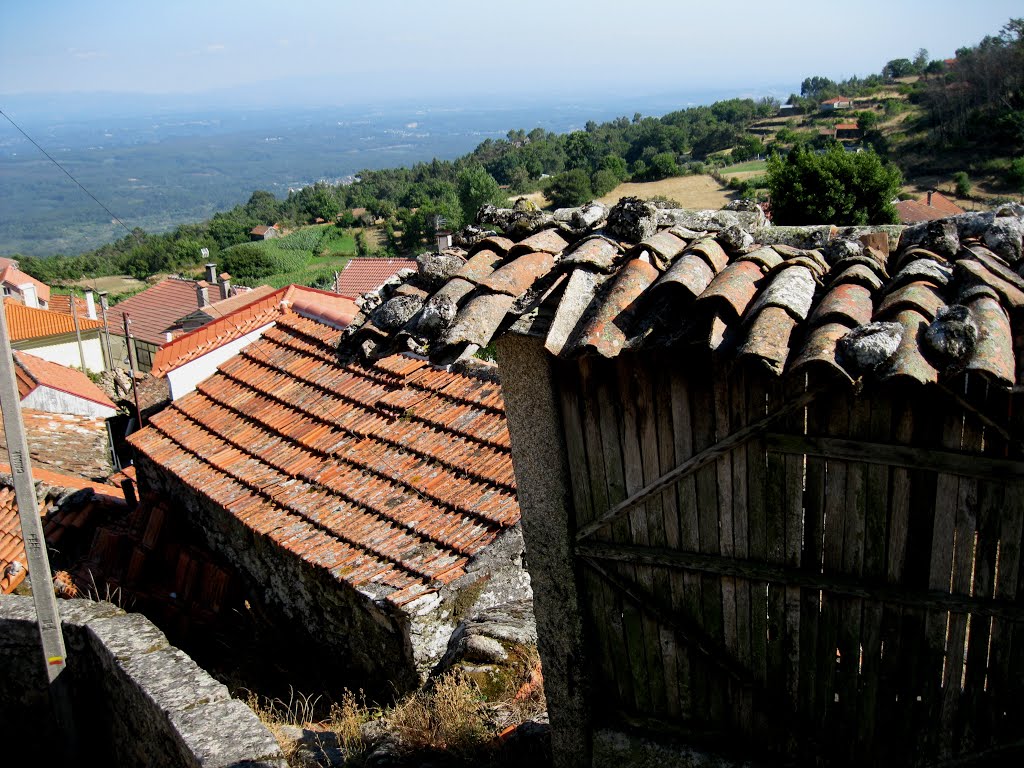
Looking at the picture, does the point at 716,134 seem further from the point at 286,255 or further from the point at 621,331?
the point at 621,331

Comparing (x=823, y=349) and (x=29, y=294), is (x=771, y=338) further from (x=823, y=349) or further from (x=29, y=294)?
(x=29, y=294)

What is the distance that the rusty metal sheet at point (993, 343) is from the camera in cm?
224

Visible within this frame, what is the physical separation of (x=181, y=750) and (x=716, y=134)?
297ft

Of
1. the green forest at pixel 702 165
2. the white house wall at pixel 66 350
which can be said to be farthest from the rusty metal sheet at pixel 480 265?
the white house wall at pixel 66 350

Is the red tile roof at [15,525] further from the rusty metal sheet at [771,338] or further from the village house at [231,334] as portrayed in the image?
the rusty metal sheet at [771,338]

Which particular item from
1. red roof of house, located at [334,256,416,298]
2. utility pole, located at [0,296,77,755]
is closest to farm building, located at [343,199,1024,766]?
utility pole, located at [0,296,77,755]

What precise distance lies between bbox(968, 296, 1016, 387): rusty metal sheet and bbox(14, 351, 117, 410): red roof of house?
21.5 m

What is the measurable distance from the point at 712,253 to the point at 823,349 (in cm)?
85

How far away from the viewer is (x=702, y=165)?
72.8 metres

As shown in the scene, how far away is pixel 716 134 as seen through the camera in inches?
3428

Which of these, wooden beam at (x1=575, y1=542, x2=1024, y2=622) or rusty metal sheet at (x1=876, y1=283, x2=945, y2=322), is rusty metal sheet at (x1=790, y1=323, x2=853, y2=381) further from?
wooden beam at (x1=575, y1=542, x2=1024, y2=622)

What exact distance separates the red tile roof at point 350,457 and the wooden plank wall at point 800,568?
8.46ft

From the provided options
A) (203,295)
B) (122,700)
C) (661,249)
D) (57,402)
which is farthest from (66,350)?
(661,249)

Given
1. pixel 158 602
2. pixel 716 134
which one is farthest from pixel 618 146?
pixel 158 602
